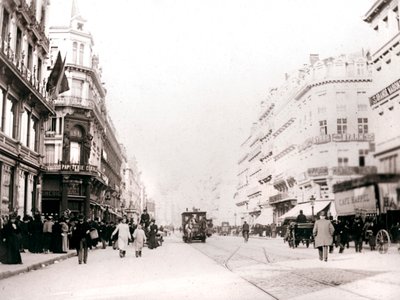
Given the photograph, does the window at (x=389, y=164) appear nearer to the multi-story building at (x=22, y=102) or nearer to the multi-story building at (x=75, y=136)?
the multi-story building at (x=22, y=102)

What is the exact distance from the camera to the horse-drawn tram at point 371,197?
8.52ft

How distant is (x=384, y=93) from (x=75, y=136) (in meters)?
47.7

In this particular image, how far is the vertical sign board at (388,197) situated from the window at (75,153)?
46678 millimetres

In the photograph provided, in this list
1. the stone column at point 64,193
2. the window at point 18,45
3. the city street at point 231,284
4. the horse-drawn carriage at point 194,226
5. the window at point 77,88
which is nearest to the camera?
the city street at point 231,284

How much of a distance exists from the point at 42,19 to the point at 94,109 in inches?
709

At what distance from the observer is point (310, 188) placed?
359 cm

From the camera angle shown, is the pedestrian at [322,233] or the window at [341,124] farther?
the pedestrian at [322,233]

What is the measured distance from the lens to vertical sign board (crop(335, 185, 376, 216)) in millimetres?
2656

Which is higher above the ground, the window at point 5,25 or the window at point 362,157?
the window at point 5,25

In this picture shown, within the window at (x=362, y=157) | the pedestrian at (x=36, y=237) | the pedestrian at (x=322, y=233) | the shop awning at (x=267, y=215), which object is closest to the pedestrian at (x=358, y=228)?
the window at (x=362, y=157)

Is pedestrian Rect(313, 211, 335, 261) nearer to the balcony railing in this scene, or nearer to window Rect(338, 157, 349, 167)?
window Rect(338, 157, 349, 167)

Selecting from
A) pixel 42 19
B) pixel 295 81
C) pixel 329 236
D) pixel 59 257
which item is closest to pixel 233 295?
pixel 295 81

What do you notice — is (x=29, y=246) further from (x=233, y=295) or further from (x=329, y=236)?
(x=233, y=295)

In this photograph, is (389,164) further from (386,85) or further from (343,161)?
(386,85)
